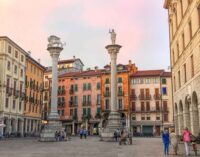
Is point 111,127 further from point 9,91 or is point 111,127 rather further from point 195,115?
point 9,91

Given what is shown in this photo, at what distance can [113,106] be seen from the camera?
142 feet

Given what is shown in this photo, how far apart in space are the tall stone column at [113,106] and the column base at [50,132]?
6400 millimetres

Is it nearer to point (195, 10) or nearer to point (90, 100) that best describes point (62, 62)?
point (90, 100)

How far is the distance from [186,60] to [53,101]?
64.9 feet

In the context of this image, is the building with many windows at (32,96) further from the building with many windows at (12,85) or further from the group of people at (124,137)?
the group of people at (124,137)

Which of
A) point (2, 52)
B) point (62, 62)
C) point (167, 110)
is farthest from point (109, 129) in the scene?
point (62, 62)

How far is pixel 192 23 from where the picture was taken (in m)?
28.1

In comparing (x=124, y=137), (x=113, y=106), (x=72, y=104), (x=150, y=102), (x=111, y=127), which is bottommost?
(x=124, y=137)

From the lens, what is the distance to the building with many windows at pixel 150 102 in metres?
81.2

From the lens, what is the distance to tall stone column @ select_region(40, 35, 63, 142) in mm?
40250

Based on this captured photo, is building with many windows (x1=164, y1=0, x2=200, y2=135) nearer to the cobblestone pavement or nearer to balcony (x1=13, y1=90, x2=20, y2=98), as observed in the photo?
the cobblestone pavement

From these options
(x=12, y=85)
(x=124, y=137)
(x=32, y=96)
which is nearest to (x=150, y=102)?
(x=32, y=96)

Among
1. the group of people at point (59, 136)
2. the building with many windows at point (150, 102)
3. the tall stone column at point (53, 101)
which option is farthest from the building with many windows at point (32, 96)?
the group of people at point (59, 136)

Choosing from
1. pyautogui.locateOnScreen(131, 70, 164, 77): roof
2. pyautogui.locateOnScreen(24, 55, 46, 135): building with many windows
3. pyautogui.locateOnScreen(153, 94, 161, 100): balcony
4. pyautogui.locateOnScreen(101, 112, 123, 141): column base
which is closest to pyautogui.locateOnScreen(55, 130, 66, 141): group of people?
pyautogui.locateOnScreen(101, 112, 123, 141): column base
